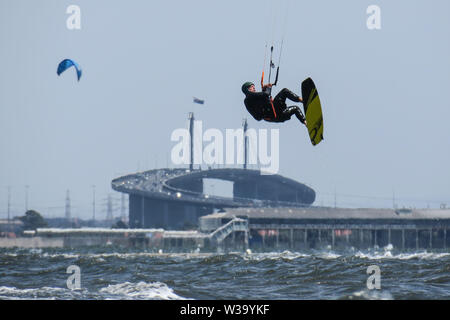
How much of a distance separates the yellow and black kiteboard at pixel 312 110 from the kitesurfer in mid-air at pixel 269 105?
0.38 metres

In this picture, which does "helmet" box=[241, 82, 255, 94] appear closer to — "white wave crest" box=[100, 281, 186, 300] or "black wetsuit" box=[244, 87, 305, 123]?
"black wetsuit" box=[244, 87, 305, 123]

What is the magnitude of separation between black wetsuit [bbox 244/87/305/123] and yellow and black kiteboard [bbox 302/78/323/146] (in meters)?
0.40

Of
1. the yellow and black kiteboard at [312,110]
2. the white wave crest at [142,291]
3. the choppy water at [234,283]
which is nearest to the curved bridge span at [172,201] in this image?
the choppy water at [234,283]

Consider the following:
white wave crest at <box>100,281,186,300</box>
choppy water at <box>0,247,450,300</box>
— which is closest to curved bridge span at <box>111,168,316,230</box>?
choppy water at <box>0,247,450,300</box>

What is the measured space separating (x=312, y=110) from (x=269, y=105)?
1.16m

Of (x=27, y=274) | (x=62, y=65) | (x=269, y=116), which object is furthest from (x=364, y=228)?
(x=269, y=116)

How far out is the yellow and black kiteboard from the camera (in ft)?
57.3

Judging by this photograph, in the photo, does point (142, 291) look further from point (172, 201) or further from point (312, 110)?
point (172, 201)

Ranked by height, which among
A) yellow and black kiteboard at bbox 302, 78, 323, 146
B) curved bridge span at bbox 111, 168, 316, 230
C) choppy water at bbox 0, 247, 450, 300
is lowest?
curved bridge span at bbox 111, 168, 316, 230

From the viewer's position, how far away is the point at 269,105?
→ 1694cm

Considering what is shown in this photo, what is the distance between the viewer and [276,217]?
149 metres

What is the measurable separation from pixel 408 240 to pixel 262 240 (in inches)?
992

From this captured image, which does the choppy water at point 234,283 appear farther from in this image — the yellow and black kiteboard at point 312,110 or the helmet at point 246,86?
the helmet at point 246,86

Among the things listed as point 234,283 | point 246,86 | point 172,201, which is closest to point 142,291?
point 234,283
